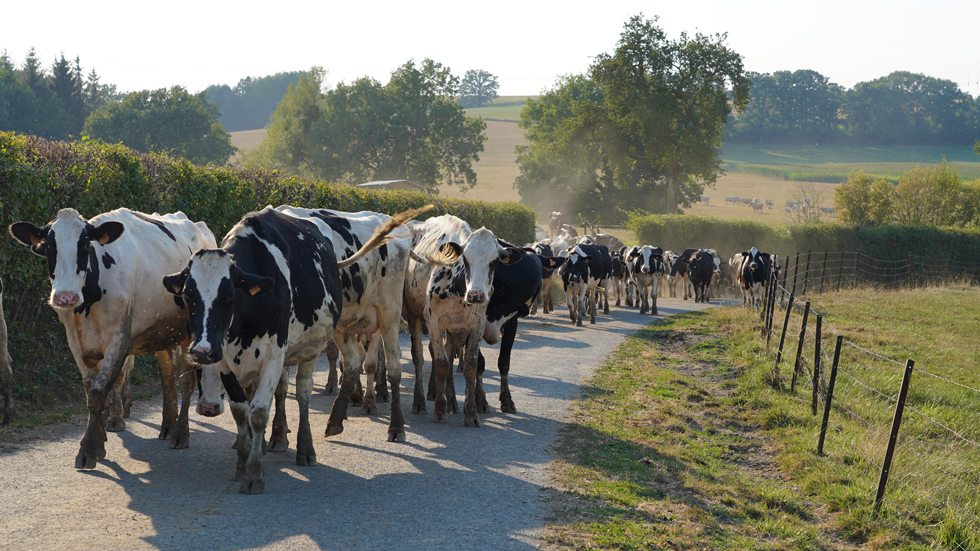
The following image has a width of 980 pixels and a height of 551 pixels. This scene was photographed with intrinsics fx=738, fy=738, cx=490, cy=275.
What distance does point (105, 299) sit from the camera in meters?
6.34

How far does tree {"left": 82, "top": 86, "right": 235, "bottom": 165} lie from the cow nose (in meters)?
57.8

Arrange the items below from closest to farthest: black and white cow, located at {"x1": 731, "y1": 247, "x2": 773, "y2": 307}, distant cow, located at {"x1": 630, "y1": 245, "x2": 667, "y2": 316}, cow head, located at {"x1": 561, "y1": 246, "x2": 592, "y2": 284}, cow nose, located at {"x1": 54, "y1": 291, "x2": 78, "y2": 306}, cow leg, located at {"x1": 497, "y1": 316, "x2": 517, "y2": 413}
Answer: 1. cow nose, located at {"x1": 54, "y1": 291, "x2": 78, "y2": 306}
2. cow leg, located at {"x1": 497, "y1": 316, "x2": 517, "y2": 413}
3. cow head, located at {"x1": 561, "y1": 246, "x2": 592, "y2": 284}
4. black and white cow, located at {"x1": 731, "y1": 247, "x2": 773, "y2": 307}
5. distant cow, located at {"x1": 630, "y1": 245, "x2": 667, "y2": 316}

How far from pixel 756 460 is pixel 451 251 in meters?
4.06

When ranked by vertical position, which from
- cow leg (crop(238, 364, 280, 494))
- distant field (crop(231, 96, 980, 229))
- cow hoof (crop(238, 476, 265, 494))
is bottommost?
cow hoof (crop(238, 476, 265, 494))

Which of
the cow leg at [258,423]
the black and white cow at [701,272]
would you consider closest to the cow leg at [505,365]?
the cow leg at [258,423]

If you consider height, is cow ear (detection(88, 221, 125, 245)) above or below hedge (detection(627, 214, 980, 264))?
above

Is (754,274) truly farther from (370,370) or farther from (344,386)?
(344,386)

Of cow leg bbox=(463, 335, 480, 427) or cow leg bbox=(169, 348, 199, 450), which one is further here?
cow leg bbox=(463, 335, 480, 427)

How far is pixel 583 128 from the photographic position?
55.1m

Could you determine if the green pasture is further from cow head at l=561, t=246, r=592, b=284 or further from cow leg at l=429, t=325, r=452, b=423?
cow leg at l=429, t=325, r=452, b=423

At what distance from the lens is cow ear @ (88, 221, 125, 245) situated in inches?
244

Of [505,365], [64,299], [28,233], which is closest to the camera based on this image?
[64,299]

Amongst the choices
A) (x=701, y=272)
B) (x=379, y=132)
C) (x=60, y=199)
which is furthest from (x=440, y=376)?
(x=379, y=132)

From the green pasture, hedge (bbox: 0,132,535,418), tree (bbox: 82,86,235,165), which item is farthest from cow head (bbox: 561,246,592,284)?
the green pasture
